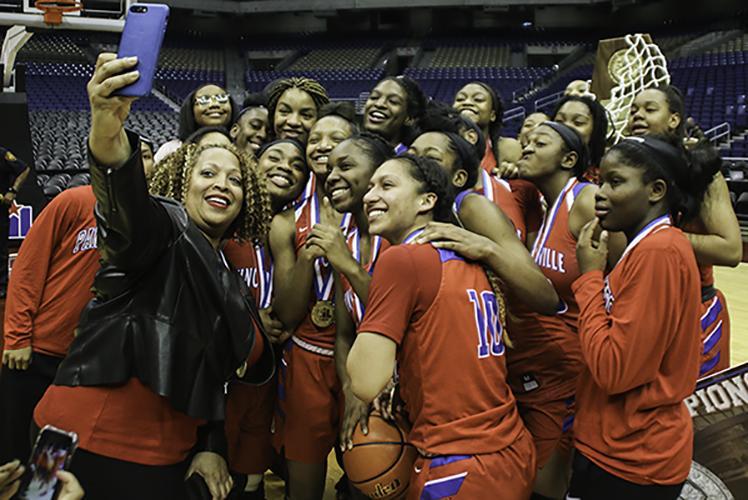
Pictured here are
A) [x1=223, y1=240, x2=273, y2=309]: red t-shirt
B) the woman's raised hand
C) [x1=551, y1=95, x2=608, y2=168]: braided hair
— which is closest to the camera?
the woman's raised hand

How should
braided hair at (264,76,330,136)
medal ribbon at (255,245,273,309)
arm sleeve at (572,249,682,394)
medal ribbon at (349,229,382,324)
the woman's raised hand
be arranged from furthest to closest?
braided hair at (264,76,330,136) < medal ribbon at (255,245,273,309) < medal ribbon at (349,229,382,324) < arm sleeve at (572,249,682,394) < the woman's raised hand

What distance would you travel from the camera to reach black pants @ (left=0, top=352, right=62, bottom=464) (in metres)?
2.79

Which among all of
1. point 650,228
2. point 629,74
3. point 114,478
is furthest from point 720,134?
point 114,478

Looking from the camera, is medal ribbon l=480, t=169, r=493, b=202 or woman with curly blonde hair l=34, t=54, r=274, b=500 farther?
medal ribbon l=480, t=169, r=493, b=202

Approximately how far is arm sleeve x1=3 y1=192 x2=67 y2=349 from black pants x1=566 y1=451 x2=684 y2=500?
6.92ft

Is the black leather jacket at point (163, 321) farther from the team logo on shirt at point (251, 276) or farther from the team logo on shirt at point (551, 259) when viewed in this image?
the team logo on shirt at point (551, 259)

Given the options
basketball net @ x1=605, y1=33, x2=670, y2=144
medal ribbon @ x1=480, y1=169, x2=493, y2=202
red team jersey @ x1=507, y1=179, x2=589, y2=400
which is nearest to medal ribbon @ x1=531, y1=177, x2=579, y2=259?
red team jersey @ x1=507, y1=179, x2=589, y2=400

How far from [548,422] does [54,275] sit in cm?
204

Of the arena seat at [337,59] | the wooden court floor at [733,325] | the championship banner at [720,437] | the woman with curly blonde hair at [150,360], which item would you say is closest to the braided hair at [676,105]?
the championship banner at [720,437]

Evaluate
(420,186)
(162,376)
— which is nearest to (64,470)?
(162,376)

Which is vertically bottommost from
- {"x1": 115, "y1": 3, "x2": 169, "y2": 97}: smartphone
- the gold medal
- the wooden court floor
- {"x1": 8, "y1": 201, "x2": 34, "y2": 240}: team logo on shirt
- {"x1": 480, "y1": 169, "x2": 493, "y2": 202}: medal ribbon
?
A: the wooden court floor

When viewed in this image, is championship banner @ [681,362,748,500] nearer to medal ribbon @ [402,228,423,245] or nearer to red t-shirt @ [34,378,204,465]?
medal ribbon @ [402,228,423,245]

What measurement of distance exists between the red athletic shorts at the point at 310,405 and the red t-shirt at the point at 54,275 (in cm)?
93

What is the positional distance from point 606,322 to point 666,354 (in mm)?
177
